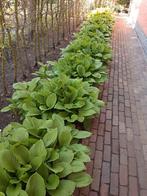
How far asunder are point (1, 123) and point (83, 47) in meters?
2.13

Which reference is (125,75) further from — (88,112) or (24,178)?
(24,178)

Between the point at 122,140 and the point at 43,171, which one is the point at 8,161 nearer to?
the point at 43,171

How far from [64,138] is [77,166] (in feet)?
1.00

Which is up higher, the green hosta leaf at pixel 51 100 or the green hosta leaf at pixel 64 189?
the green hosta leaf at pixel 51 100

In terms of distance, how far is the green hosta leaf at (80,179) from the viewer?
6.56 feet

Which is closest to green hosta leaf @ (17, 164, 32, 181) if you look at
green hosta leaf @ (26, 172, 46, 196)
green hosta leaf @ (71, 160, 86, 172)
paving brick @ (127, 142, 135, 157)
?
green hosta leaf @ (26, 172, 46, 196)

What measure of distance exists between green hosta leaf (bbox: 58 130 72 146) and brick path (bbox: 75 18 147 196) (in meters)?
0.42

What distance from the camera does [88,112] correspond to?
9.54 feet

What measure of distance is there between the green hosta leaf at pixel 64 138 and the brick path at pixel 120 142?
1.38ft

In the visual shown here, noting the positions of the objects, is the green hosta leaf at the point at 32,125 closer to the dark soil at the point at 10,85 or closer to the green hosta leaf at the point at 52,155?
the green hosta leaf at the point at 52,155

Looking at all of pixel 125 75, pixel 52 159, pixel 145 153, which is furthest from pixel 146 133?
pixel 125 75

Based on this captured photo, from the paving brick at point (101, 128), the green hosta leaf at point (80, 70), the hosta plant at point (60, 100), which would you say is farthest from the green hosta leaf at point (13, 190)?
the green hosta leaf at point (80, 70)

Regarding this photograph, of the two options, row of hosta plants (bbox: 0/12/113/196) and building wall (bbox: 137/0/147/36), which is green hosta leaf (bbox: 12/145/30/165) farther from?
building wall (bbox: 137/0/147/36)

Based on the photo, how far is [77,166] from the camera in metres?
2.06
